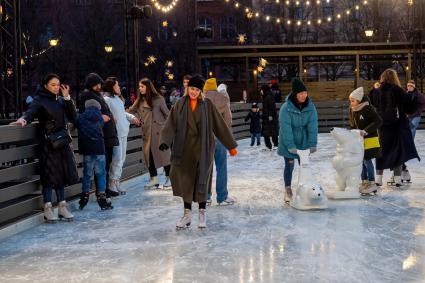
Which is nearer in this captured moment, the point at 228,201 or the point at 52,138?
the point at 52,138

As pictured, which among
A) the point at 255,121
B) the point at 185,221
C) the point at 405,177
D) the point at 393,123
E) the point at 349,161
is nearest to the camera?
the point at 185,221

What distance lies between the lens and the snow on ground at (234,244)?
193 inches

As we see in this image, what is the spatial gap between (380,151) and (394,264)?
3.77 metres

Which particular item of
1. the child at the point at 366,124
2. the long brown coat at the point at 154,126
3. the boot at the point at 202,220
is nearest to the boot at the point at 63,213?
the boot at the point at 202,220

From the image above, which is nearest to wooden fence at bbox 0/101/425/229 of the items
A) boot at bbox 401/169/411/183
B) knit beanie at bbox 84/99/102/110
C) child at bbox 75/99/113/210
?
child at bbox 75/99/113/210

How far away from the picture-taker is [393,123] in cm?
904

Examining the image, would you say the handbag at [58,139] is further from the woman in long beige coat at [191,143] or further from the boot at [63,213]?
the woman in long beige coat at [191,143]

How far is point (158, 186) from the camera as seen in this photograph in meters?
9.96

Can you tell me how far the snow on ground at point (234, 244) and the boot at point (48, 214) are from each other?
0.12 metres

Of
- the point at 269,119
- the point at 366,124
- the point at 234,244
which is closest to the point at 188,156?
the point at 234,244

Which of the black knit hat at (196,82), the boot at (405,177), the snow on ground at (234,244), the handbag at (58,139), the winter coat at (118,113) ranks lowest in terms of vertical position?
the snow on ground at (234,244)

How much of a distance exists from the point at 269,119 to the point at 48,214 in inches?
383

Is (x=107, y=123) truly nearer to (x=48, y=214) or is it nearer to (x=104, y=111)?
(x=104, y=111)

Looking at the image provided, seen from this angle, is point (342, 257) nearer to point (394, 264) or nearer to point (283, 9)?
point (394, 264)
